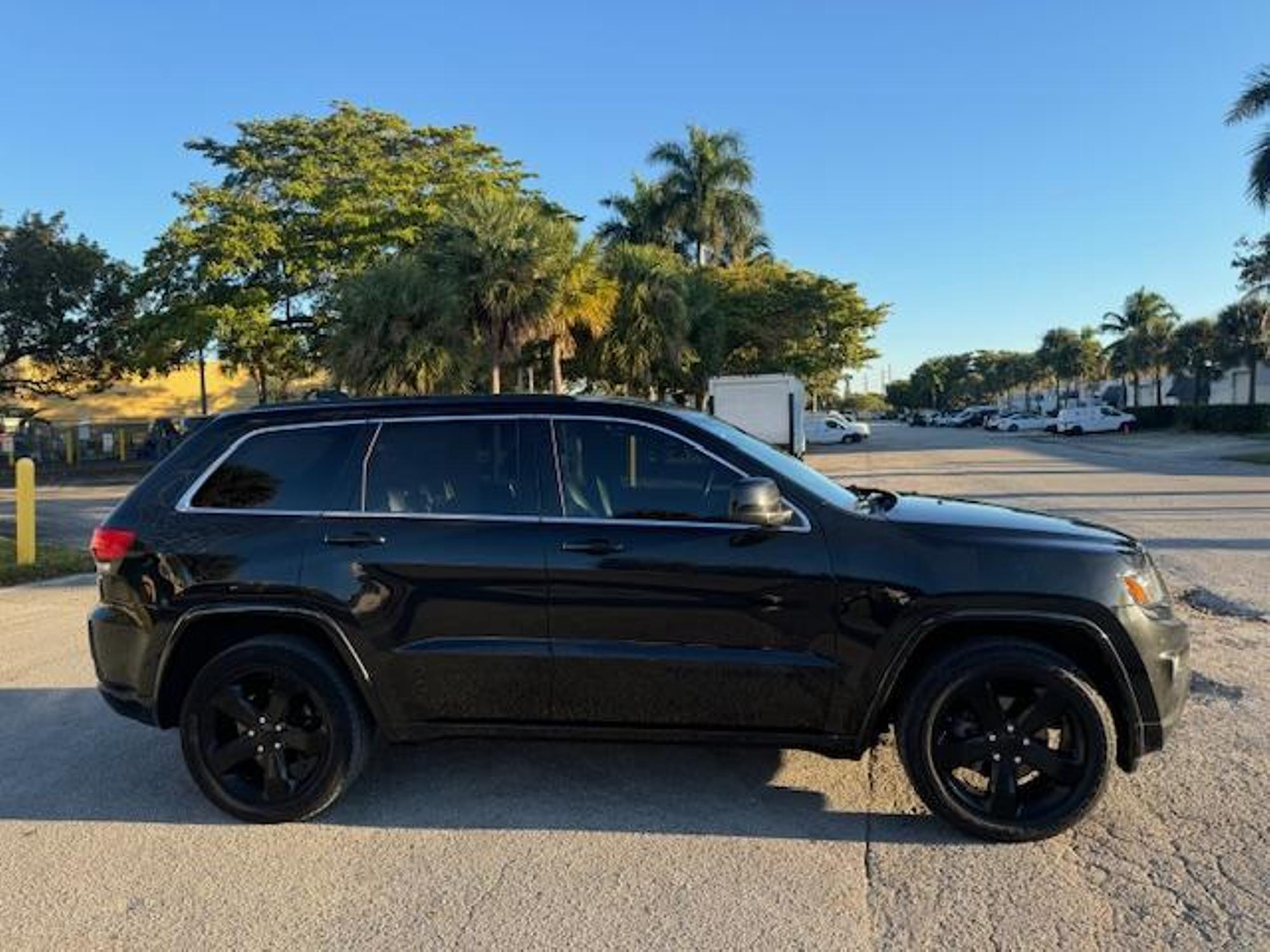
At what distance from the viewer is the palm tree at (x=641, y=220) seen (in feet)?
161

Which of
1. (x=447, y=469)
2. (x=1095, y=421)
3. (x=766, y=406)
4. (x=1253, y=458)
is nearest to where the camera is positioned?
(x=447, y=469)

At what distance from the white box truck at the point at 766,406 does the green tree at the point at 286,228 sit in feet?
37.3

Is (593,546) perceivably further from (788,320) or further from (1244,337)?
(1244,337)

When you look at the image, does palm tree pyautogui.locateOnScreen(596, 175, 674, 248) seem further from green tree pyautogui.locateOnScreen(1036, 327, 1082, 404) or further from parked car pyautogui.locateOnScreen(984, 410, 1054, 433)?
green tree pyautogui.locateOnScreen(1036, 327, 1082, 404)

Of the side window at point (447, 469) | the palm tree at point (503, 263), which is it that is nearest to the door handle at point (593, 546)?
the side window at point (447, 469)

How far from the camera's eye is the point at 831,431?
53500 mm

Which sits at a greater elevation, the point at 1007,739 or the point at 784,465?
the point at 784,465

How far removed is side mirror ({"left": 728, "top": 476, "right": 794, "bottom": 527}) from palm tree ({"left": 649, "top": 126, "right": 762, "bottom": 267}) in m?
46.6

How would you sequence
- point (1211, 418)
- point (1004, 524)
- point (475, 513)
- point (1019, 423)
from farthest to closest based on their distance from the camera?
point (1019, 423), point (1211, 418), point (475, 513), point (1004, 524)

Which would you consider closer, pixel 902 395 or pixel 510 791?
pixel 510 791

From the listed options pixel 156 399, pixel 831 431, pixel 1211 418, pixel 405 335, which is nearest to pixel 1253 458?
pixel 1211 418

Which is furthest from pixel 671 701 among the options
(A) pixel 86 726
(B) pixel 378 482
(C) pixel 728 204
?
(C) pixel 728 204

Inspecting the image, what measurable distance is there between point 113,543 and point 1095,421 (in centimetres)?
5686

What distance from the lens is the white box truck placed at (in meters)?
Result: 29.9
